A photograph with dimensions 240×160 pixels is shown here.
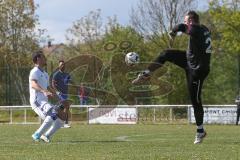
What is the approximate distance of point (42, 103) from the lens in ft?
48.8

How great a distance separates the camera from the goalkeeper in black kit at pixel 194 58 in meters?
13.1

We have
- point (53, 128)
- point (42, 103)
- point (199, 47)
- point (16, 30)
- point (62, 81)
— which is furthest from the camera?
point (16, 30)

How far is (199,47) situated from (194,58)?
0.25 meters

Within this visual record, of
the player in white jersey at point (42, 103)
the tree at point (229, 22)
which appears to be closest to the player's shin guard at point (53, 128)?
the player in white jersey at point (42, 103)

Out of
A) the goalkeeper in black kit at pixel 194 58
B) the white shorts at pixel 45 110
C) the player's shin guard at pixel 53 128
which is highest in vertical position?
the goalkeeper in black kit at pixel 194 58

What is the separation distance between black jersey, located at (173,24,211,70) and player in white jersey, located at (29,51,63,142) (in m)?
3.41

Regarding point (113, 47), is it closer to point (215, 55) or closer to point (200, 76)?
point (215, 55)

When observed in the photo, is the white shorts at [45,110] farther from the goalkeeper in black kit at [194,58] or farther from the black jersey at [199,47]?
the black jersey at [199,47]

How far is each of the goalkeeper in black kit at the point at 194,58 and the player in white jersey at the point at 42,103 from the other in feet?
8.00

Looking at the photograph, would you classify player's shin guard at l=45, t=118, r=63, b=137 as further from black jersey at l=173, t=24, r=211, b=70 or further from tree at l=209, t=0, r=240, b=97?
tree at l=209, t=0, r=240, b=97

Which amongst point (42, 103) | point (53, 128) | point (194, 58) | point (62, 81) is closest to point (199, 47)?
point (194, 58)

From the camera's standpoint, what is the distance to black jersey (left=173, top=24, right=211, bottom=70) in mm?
→ 13102

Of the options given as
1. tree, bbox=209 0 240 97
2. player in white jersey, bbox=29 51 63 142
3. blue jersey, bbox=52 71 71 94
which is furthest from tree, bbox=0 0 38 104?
player in white jersey, bbox=29 51 63 142

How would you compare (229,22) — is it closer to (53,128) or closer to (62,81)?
(62,81)
